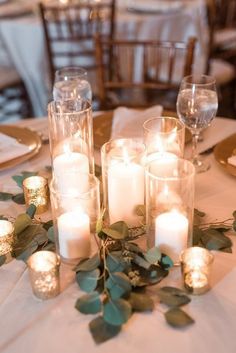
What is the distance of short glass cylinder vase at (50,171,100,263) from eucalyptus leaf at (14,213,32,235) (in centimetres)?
8

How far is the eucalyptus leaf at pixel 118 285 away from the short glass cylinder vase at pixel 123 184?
173 mm

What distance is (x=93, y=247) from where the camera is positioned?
2.83 feet

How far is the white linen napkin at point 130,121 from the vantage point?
1300 mm

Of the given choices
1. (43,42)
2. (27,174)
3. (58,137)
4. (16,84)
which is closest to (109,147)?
(58,137)

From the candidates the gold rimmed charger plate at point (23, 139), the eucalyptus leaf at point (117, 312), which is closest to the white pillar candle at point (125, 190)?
the eucalyptus leaf at point (117, 312)

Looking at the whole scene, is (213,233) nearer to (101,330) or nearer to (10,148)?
(101,330)

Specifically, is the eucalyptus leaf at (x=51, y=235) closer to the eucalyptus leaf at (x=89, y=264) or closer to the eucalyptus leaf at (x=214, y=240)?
the eucalyptus leaf at (x=89, y=264)

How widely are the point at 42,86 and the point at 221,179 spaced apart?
6.42 feet

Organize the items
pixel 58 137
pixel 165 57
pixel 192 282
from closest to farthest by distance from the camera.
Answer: pixel 192 282 < pixel 58 137 < pixel 165 57

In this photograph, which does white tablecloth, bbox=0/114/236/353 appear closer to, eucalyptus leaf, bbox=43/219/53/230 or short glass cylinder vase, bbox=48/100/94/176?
eucalyptus leaf, bbox=43/219/53/230

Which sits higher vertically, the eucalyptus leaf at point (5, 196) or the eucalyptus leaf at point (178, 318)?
the eucalyptus leaf at point (178, 318)

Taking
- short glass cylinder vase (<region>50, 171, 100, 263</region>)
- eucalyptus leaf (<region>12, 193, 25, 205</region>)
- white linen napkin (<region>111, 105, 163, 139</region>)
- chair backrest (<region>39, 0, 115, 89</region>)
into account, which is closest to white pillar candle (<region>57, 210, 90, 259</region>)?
short glass cylinder vase (<region>50, 171, 100, 263</region>)

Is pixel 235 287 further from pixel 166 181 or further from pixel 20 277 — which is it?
pixel 20 277

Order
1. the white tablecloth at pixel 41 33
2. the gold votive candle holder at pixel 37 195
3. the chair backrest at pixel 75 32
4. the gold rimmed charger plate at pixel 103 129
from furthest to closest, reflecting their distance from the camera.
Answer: the white tablecloth at pixel 41 33
the chair backrest at pixel 75 32
the gold rimmed charger plate at pixel 103 129
the gold votive candle holder at pixel 37 195
